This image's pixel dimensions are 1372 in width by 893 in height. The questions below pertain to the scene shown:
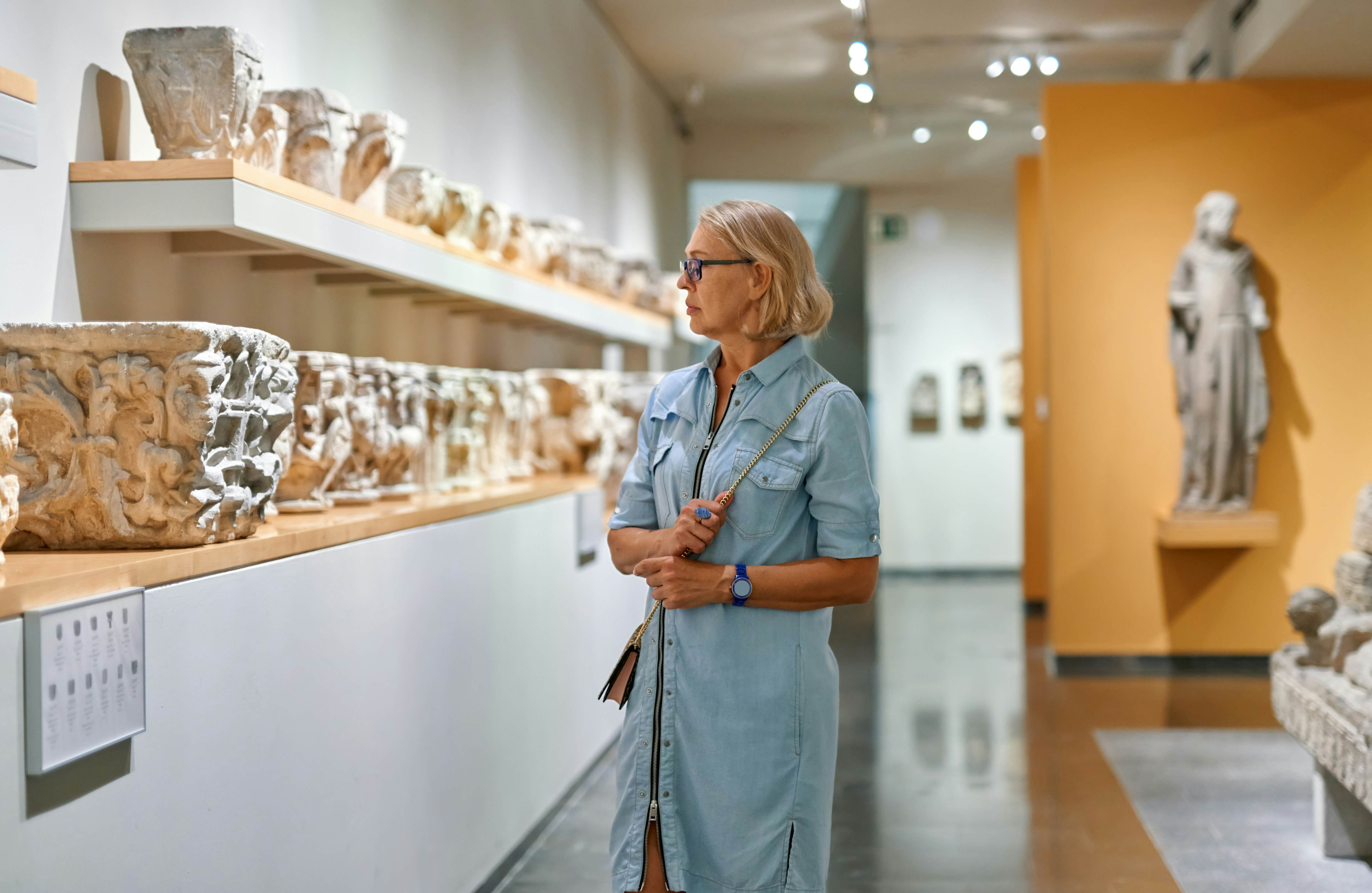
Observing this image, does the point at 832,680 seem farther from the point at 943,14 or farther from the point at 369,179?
the point at 943,14

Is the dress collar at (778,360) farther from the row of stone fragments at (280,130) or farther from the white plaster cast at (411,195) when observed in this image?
the white plaster cast at (411,195)

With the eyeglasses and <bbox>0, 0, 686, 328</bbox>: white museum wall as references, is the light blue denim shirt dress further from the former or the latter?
<bbox>0, 0, 686, 328</bbox>: white museum wall

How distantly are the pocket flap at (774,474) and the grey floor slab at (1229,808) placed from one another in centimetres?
257

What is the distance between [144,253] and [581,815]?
257 centimetres

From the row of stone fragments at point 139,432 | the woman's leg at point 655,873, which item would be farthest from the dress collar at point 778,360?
the row of stone fragments at point 139,432

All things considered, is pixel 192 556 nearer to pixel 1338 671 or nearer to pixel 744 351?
pixel 744 351

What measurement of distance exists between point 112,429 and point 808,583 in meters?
A: 1.18

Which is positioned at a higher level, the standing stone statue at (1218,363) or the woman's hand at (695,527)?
the standing stone statue at (1218,363)

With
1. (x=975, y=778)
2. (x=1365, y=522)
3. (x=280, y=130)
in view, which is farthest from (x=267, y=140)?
(x=975, y=778)

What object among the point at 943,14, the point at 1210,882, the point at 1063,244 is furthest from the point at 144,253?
the point at 943,14

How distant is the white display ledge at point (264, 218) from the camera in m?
2.34

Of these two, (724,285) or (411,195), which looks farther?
(411,195)

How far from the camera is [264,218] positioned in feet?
8.05

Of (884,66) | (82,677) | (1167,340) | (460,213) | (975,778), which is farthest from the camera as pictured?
(884,66)
